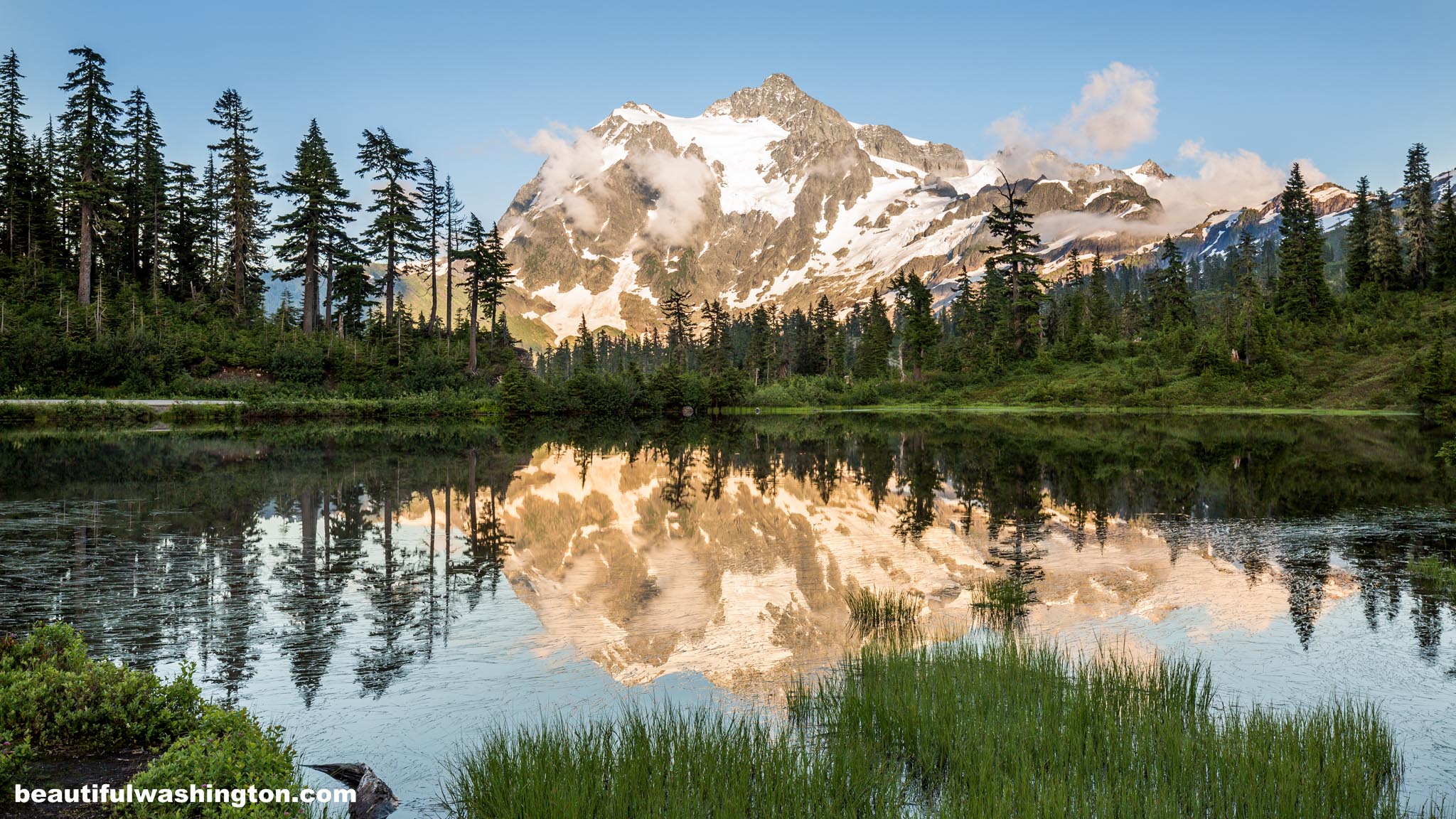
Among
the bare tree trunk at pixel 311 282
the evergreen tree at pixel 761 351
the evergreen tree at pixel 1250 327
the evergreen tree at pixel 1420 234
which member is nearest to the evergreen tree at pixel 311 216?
the bare tree trunk at pixel 311 282

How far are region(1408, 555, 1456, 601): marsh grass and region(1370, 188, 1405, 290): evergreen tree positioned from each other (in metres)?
87.1

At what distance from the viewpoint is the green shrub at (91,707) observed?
5980 millimetres

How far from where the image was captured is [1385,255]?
81375 millimetres

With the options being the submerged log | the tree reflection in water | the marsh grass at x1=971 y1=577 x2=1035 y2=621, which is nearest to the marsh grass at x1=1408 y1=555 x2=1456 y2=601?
the tree reflection in water

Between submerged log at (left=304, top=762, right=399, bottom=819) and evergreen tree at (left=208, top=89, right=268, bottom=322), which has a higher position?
evergreen tree at (left=208, top=89, right=268, bottom=322)

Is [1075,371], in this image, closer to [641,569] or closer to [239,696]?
[641,569]

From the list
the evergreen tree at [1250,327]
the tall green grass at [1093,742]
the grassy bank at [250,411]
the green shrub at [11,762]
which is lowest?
the tall green grass at [1093,742]

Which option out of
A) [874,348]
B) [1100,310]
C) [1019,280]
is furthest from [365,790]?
[1100,310]

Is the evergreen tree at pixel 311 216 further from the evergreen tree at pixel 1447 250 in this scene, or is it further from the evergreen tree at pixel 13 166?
the evergreen tree at pixel 1447 250

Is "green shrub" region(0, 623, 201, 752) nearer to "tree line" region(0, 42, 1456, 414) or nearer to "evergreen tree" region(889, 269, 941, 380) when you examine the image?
"tree line" region(0, 42, 1456, 414)

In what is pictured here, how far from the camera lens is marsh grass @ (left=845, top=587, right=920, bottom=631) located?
1108 cm

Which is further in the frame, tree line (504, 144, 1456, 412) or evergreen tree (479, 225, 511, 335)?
evergreen tree (479, 225, 511, 335)

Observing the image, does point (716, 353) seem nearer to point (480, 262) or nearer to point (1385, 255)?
point (480, 262)

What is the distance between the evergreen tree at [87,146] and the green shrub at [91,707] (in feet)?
210
